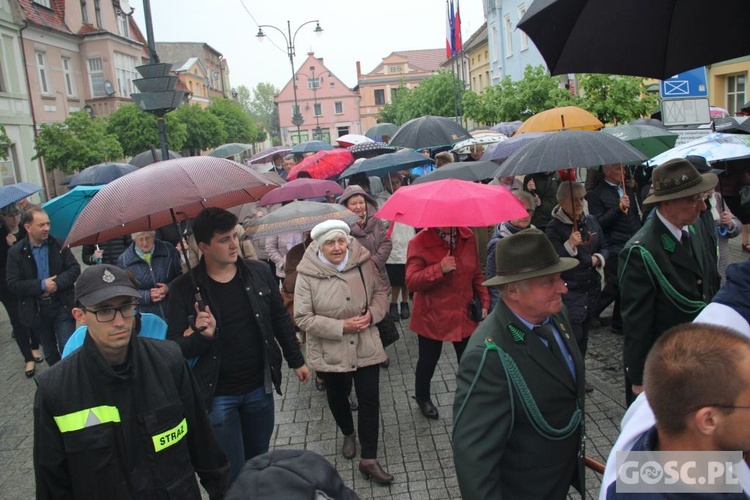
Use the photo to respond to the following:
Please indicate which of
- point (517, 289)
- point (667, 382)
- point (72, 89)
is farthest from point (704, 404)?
point (72, 89)

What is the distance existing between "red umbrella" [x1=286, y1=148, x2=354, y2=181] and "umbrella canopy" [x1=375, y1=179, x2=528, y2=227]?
220 inches

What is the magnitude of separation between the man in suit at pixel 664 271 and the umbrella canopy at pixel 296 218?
2.58 m

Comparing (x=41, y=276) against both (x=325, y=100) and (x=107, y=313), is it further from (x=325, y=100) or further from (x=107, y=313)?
(x=325, y=100)

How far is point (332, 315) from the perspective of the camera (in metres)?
4.68

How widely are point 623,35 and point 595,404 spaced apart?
11.4 feet

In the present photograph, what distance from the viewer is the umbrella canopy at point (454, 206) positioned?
4.76m

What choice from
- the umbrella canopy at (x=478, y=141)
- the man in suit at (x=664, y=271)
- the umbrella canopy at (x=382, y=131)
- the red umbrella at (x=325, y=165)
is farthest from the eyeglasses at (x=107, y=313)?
the umbrella canopy at (x=382, y=131)

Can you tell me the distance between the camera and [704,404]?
1686 millimetres

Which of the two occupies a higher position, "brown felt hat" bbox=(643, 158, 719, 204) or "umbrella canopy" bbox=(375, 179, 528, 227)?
"brown felt hat" bbox=(643, 158, 719, 204)

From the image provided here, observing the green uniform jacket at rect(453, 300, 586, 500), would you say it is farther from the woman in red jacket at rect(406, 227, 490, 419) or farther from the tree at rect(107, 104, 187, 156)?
the tree at rect(107, 104, 187, 156)

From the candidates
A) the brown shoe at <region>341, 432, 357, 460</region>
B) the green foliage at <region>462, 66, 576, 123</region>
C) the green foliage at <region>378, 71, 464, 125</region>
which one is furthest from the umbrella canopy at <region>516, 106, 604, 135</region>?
the green foliage at <region>378, 71, 464, 125</region>

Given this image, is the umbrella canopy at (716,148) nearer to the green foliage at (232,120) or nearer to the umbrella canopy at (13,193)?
the umbrella canopy at (13,193)

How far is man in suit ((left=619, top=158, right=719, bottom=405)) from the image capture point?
12.3 feet

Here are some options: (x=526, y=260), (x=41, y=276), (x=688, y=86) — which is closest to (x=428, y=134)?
(x=688, y=86)
